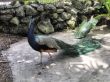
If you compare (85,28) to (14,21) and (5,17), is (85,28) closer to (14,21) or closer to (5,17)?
(14,21)

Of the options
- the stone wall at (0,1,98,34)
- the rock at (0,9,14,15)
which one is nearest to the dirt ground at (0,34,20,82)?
the stone wall at (0,1,98,34)

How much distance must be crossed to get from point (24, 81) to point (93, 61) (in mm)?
1478

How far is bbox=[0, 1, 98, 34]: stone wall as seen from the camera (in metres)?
7.87

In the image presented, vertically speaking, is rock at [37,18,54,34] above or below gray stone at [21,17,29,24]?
below

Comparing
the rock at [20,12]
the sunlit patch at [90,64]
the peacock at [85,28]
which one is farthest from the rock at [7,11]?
the sunlit patch at [90,64]

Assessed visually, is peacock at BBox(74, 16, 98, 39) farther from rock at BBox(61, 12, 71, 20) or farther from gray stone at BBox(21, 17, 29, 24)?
gray stone at BBox(21, 17, 29, 24)

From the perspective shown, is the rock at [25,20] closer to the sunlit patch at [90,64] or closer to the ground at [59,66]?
the ground at [59,66]

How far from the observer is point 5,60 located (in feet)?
20.0

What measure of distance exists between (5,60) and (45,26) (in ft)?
7.24

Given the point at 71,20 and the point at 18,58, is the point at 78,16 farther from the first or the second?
the point at 18,58

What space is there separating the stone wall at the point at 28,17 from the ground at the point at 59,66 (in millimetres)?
1203

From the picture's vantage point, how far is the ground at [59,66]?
5105 millimetres

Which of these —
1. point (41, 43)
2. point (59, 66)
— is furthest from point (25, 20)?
point (59, 66)

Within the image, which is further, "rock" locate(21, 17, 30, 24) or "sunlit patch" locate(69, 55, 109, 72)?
"rock" locate(21, 17, 30, 24)
